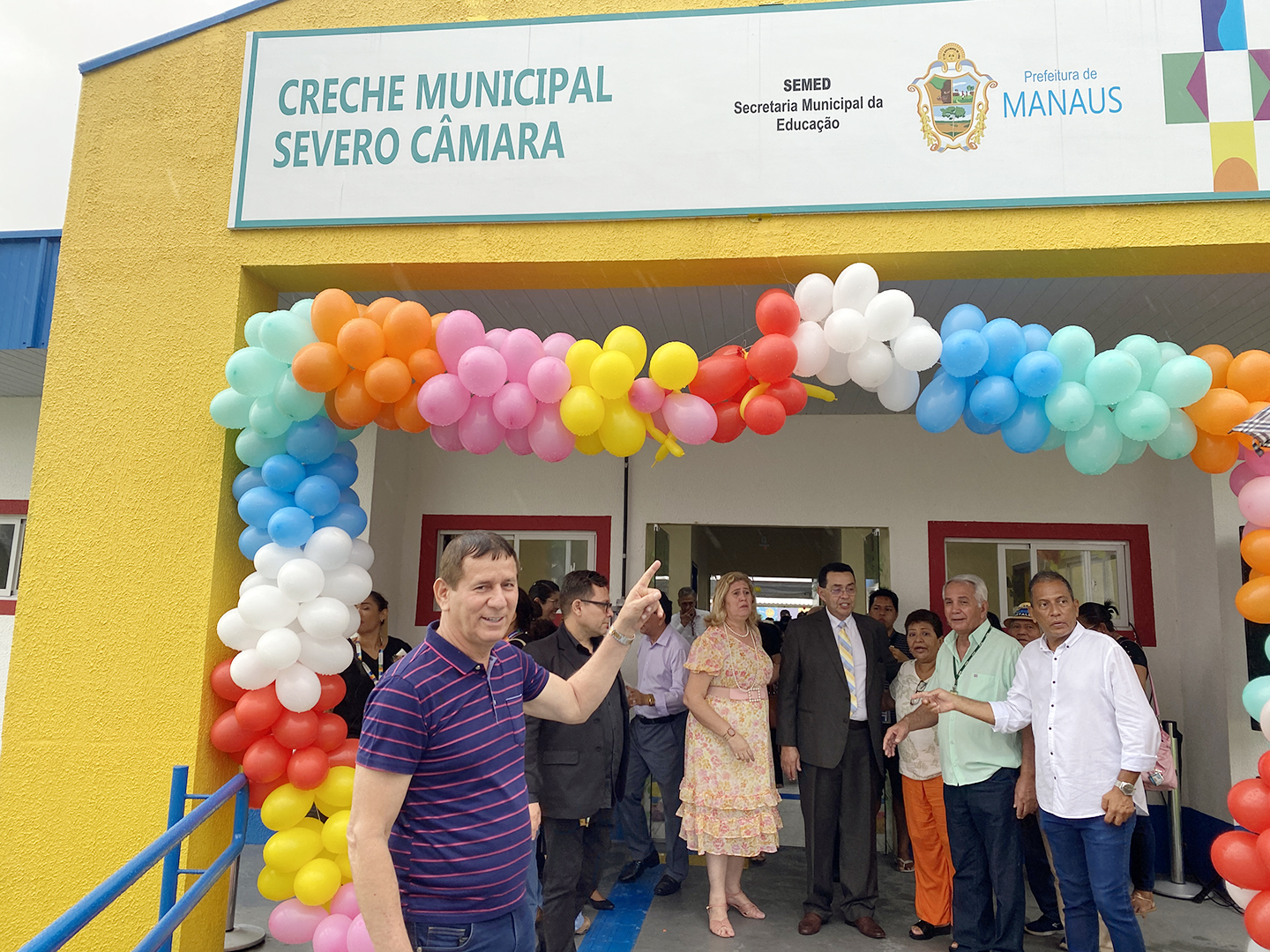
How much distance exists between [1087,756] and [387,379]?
3296mm

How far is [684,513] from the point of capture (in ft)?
22.6

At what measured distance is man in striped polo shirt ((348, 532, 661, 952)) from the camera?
6.00 feet

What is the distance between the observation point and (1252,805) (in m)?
3.28

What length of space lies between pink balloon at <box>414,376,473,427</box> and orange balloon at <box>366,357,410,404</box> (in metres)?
0.08

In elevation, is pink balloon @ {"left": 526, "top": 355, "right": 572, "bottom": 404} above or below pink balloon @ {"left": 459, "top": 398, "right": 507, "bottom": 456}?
above

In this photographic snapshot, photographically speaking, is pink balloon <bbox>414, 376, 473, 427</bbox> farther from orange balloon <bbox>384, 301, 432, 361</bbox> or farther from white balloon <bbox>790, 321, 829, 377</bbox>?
white balloon <bbox>790, 321, 829, 377</bbox>

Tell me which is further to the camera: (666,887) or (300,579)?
(666,887)

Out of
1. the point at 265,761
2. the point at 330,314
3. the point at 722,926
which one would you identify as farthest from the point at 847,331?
the point at 722,926

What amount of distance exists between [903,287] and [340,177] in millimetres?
2887

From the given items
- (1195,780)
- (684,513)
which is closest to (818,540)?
(684,513)

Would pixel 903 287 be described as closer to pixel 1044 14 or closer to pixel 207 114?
pixel 1044 14

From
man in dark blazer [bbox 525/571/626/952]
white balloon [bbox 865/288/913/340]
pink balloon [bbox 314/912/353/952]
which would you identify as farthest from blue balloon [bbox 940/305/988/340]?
pink balloon [bbox 314/912/353/952]

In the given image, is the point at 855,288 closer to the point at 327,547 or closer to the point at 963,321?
the point at 963,321

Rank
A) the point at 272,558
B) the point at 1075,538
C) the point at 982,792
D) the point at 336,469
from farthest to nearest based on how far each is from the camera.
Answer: the point at 1075,538, the point at 982,792, the point at 336,469, the point at 272,558
